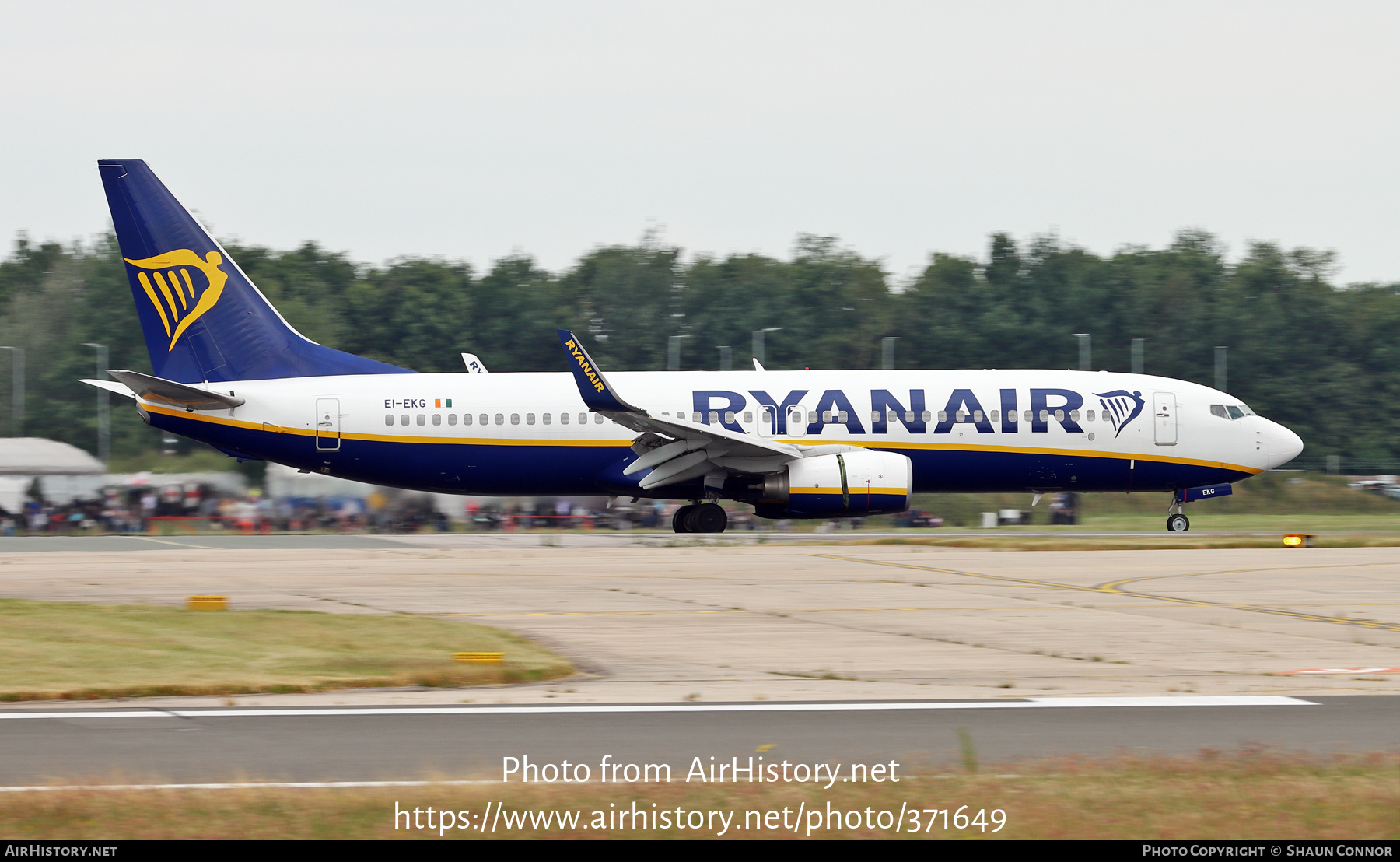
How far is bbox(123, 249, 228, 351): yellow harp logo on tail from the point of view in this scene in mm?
33938

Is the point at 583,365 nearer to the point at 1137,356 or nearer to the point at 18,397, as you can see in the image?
the point at 18,397

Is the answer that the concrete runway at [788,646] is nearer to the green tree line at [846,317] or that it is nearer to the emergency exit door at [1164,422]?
the emergency exit door at [1164,422]

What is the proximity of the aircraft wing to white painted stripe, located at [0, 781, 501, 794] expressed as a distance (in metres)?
21.8

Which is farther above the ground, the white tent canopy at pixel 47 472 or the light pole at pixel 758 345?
the light pole at pixel 758 345

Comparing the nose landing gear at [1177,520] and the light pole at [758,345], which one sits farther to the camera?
the light pole at [758,345]

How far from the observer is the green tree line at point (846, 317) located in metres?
88.1

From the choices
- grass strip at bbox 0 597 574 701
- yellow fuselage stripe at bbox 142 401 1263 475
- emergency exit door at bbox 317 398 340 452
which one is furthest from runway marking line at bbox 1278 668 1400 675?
emergency exit door at bbox 317 398 340 452

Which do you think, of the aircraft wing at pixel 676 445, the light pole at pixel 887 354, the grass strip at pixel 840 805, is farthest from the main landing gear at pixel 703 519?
the light pole at pixel 887 354

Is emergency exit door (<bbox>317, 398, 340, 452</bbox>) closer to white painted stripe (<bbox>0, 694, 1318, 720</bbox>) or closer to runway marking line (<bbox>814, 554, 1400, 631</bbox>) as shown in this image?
runway marking line (<bbox>814, 554, 1400, 631</bbox>)

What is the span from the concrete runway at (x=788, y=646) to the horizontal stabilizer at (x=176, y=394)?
3793 millimetres

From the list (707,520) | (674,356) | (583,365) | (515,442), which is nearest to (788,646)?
(583,365)
